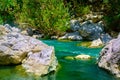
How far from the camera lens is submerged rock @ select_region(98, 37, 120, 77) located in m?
15.6

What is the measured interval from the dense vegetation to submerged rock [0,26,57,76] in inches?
478

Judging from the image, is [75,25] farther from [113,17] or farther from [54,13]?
[113,17]

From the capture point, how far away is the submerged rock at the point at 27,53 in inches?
609

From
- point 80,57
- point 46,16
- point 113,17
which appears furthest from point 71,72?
point 113,17

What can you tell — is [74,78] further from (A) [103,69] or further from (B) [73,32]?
(B) [73,32]

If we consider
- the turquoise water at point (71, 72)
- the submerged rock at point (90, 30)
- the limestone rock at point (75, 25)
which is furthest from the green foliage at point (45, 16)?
the turquoise water at point (71, 72)

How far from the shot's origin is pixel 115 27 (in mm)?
31844

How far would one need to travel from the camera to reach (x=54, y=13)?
30.2 m

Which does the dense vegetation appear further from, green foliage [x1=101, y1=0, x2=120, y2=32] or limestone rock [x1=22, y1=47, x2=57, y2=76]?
limestone rock [x1=22, y1=47, x2=57, y2=76]

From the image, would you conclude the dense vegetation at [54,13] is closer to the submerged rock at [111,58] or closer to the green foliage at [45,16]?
the green foliage at [45,16]

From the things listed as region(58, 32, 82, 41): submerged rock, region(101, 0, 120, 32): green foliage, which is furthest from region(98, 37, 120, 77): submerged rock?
region(101, 0, 120, 32): green foliage

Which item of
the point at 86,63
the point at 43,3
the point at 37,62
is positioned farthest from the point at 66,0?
the point at 37,62

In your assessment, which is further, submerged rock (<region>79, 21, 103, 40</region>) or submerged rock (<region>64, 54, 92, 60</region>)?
submerged rock (<region>79, 21, 103, 40</region>)

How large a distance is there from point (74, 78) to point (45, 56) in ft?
6.40
